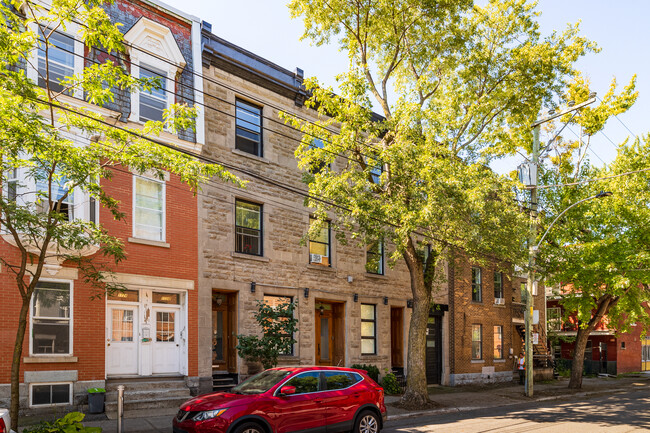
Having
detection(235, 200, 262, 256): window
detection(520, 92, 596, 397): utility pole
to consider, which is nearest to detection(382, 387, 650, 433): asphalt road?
detection(520, 92, 596, 397): utility pole

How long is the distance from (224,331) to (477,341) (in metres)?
15.1

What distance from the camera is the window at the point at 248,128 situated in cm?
1914

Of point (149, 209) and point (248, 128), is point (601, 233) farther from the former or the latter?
point (149, 209)

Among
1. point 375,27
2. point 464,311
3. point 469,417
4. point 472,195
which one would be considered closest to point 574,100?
point 464,311

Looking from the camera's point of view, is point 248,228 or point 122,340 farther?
point 248,228

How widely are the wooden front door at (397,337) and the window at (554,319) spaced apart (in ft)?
53.2

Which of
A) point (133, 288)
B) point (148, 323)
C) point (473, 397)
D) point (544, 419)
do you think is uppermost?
point (133, 288)

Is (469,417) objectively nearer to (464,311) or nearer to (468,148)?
(468,148)

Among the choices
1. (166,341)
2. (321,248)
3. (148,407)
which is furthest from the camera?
(321,248)

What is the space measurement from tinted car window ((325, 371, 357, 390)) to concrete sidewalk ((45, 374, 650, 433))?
149 inches

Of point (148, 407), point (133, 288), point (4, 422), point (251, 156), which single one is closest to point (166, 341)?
point (133, 288)

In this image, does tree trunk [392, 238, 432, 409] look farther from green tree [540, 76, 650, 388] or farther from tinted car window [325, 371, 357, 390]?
green tree [540, 76, 650, 388]

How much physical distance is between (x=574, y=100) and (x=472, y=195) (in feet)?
50.5

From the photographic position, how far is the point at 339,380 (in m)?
11.9
